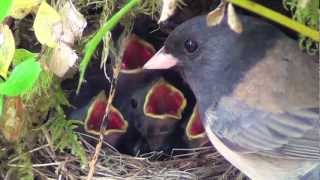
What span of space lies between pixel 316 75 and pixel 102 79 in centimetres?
82

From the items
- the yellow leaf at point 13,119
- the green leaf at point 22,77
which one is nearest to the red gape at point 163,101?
the yellow leaf at point 13,119

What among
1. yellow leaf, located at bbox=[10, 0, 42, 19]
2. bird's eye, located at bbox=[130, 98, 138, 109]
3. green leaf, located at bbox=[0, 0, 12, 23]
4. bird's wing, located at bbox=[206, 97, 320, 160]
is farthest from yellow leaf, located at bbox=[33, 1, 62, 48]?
bird's eye, located at bbox=[130, 98, 138, 109]

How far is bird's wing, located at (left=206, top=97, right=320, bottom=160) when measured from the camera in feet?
6.08

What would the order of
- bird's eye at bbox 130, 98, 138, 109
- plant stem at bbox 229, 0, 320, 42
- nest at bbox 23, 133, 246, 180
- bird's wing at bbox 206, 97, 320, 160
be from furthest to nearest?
1. bird's eye at bbox 130, 98, 138, 109
2. nest at bbox 23, 133, 246, 180
3. bird's wing at bbox 206, 97, 320, 160
4. plant stem at bbox 229, 0, 320, 42

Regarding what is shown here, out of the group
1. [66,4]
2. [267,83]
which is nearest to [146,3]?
[66,4]

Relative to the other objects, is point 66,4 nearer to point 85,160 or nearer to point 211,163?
point 85,160

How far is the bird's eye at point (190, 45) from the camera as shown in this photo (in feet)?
6.70

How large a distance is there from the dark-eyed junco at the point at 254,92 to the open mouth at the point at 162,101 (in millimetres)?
258

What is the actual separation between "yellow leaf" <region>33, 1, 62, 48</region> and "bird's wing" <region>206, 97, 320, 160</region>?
407 millimetres

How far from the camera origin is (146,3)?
205cm

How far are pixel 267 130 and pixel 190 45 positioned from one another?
295 millimetres

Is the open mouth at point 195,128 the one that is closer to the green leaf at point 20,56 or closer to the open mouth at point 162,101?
the open mouth at point 162,101

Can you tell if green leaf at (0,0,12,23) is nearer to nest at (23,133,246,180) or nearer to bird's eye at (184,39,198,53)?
bird's eye at (184,39,198,53)

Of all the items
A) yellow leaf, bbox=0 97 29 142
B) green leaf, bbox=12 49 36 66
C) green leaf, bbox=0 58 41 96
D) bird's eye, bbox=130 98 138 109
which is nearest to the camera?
green leaf, bbox=0 58 41 96
